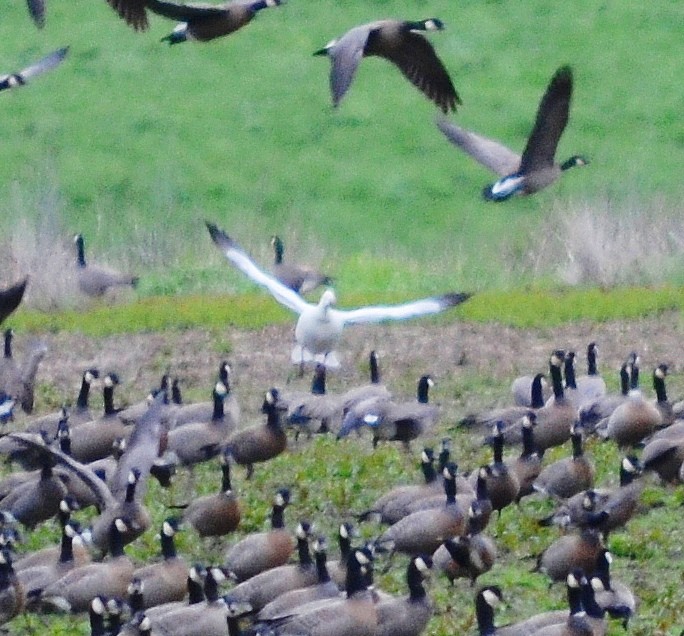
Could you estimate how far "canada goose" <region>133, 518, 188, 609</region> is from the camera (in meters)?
8.98

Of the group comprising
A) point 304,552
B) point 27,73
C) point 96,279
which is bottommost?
point 304,552

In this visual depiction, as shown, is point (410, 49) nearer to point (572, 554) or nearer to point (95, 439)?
point (95, 439)

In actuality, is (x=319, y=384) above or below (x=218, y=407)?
below

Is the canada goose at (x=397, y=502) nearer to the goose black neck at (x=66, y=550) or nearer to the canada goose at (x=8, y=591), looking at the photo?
the goose black neck at (x=66, y=550)

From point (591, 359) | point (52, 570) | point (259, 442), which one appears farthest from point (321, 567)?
point (591, 359)

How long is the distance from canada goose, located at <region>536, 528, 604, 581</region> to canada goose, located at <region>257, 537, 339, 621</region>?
1.16m

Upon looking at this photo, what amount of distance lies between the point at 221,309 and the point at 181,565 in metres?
10.2

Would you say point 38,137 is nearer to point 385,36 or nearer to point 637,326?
point 637,326

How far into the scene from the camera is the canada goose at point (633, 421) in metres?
12.2

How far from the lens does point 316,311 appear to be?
47.5 ft

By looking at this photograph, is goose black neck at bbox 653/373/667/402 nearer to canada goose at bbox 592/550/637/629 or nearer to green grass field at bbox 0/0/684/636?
green grass field at bbox 0/0/684/636

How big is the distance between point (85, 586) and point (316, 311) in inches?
230

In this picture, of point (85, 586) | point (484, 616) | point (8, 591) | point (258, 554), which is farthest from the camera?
point (258, 554)

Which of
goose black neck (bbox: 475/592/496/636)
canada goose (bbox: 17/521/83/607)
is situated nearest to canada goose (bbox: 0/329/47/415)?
canada goose (bbox: 17/521/83/607)
